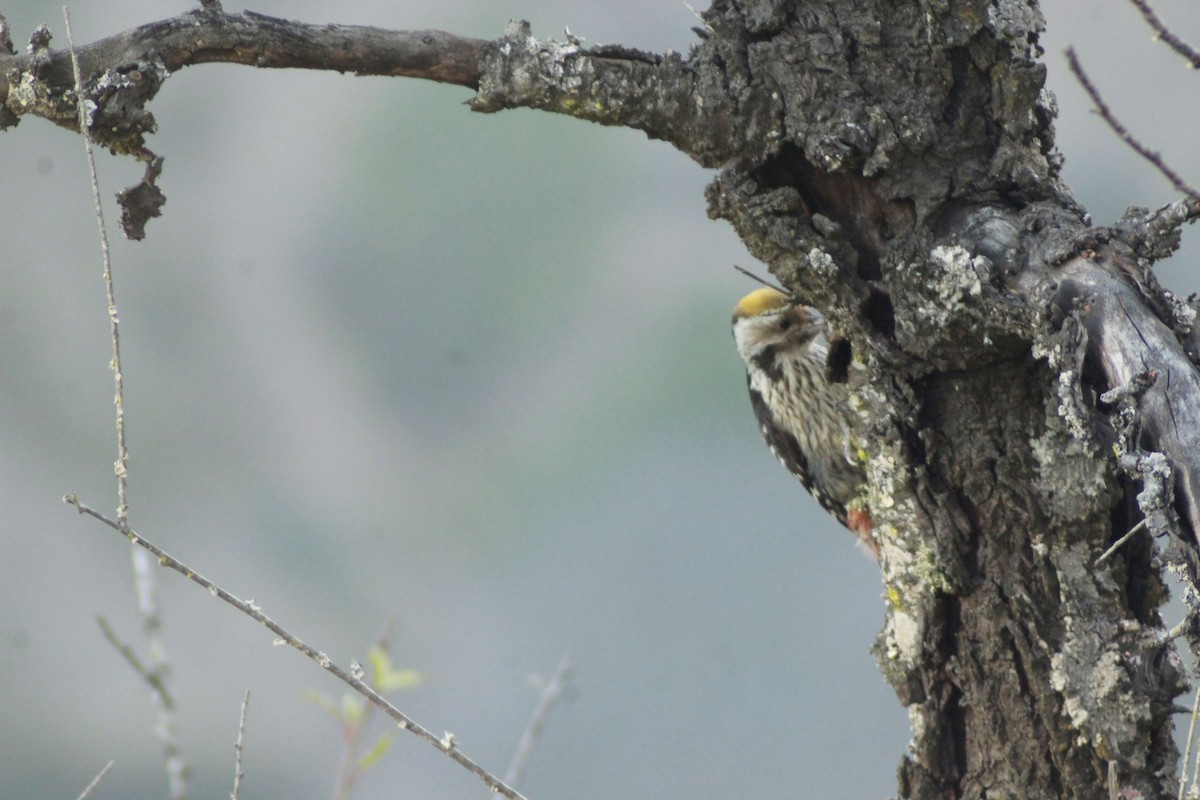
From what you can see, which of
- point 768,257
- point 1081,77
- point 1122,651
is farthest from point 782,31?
point 1122,651

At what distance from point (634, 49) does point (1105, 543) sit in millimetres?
1095

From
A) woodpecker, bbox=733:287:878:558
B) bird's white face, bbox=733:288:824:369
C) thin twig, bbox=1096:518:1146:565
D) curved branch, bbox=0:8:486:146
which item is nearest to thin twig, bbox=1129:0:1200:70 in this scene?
thin twig, bbox=1096:518:1146:565

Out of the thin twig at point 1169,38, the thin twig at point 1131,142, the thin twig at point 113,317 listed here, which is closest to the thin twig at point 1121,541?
the thin twig at point 1131,142

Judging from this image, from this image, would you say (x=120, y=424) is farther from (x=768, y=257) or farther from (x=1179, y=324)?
(x=1179, y=324)

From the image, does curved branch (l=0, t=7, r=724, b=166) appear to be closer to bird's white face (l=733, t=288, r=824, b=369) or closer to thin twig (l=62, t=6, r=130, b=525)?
thin twig (l=62, t=6, r=130, b=525)

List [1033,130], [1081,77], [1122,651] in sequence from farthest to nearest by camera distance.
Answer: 1. [1033,130]
2. [1122,651]
3. [1081,77]

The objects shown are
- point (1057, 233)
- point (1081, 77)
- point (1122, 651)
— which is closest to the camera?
point (1081, 77)

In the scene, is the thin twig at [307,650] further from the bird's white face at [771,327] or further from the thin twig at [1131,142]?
the bird's white face at [771,327]

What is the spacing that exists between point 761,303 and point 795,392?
30 centimetres

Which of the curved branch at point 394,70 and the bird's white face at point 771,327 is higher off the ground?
the bird's white face at point 771,327

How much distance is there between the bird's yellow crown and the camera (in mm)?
3598

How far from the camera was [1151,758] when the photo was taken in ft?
5.86

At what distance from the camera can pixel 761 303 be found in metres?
3.63

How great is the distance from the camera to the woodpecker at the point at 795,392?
11.3 feet
